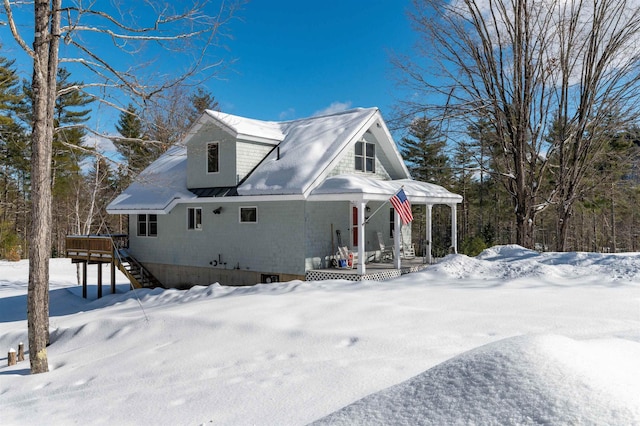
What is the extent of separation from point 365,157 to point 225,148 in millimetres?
5309

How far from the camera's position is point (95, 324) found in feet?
30.7

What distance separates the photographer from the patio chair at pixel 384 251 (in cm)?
1781

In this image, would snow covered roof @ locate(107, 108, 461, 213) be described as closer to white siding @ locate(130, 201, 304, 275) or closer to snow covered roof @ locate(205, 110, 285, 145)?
snow covered roof @ locate(205, 110, 285, 145)

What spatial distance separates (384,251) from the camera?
711 inches

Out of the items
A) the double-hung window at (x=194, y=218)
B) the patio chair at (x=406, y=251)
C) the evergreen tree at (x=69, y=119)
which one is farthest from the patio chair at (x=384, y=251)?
the evergreen tree at (x=69, y=119)

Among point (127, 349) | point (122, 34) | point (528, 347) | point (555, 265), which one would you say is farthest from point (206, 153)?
point (528, 347)

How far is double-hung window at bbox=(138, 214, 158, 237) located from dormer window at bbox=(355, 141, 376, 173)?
889 cm

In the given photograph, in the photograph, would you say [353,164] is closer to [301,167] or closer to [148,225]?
[301,167]

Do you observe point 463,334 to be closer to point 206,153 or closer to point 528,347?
point 528,347

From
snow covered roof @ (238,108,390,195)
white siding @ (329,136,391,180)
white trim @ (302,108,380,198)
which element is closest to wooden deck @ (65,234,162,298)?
snow covered roof @ (238,108,390,195)

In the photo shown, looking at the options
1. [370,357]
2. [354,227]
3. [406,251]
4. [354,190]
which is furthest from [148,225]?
[370,357]

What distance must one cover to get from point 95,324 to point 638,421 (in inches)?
371

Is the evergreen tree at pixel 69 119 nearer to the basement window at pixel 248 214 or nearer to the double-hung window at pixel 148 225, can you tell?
the double-hung window at pixel 148 225

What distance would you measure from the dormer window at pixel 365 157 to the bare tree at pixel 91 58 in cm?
888
